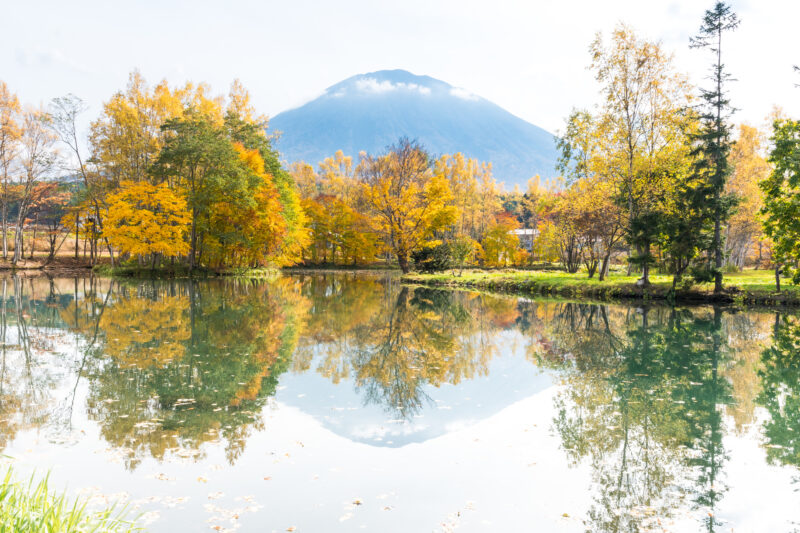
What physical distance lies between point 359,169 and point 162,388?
3972cm

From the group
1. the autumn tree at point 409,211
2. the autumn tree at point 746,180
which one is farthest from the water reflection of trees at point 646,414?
the autumn tree at point 746,180

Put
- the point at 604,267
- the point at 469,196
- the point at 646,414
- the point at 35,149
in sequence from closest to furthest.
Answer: the point at 646,414, the point at 604,267, the point at 35,149, the point at 469,196

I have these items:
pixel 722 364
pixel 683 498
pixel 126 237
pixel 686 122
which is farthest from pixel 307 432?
pixel 126 237

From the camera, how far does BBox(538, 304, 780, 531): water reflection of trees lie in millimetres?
4824

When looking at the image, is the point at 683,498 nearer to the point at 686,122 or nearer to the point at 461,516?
the point at 461,516

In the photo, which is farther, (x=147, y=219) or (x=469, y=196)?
(x=469, y=196)

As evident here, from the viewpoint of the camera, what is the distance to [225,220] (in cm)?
3803

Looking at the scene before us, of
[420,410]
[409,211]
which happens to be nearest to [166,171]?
[409,211]

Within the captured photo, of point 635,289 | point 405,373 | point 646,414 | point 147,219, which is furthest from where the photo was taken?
point 147,219

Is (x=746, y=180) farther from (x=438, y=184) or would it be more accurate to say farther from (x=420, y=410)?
(x=420, y=410)

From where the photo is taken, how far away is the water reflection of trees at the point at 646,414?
4.82 m

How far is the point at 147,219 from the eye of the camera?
34.0 m

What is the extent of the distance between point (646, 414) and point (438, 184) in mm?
28822

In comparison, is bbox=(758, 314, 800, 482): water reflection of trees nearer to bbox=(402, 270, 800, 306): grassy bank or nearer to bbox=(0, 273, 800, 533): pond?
bbox=(0, 273, 800, 533): pond
